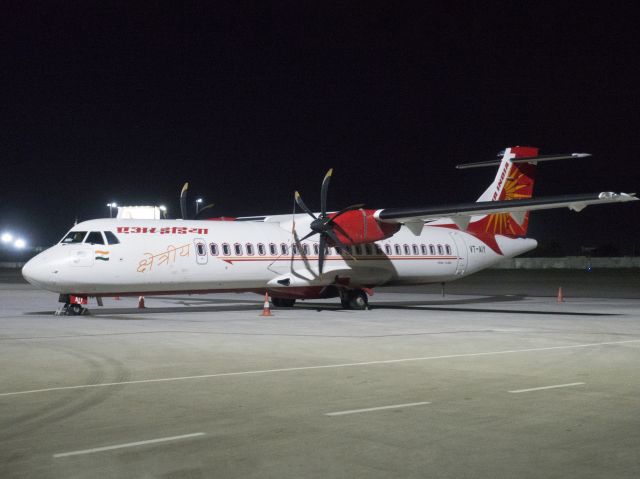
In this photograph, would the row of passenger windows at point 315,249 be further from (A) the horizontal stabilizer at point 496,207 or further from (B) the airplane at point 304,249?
(A) the horizontal stabilizer at point 496,207

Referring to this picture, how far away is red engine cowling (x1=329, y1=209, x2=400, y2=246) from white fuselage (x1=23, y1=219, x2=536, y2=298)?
1116 mm

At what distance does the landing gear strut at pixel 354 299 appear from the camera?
89.9 ft

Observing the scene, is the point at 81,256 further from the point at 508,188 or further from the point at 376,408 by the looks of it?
the point at 508,188

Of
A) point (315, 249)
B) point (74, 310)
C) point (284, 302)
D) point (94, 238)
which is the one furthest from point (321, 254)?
point (74, 310)

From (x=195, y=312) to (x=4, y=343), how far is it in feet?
33.3

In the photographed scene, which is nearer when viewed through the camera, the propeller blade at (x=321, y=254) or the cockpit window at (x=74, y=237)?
the cockpit window at (x=74, y=237)

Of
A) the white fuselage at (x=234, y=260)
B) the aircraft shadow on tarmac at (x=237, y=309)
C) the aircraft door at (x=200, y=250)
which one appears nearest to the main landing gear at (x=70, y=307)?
the aircraft shadow on tarmac at (x=237, y=309)

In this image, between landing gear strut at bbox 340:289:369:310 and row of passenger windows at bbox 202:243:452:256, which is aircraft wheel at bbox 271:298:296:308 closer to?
landing gear strut at bbox 340:289:369:310

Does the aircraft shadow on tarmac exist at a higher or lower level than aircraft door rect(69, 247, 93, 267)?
lower

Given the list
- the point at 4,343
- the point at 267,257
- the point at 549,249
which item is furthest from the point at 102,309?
the point at 549,249

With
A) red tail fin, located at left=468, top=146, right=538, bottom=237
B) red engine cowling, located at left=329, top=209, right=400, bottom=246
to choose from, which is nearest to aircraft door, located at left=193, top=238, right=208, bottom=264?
red engine cowling, located at left=329, top=209, right=400, bottom=246

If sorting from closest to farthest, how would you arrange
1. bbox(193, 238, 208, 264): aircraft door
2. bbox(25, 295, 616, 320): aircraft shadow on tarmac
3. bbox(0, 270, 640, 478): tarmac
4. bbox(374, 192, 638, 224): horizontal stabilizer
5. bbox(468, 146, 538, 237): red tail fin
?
bbox(0, 270, 640, 478): tarmac
bbox(374, 192, 638, 224): horizontal stabilizer
bbox(193, 238, 208, 264): aircraft door
bbox(25, 295, 616, 320): aircraft shadow on tarmac
bbox(468, 146, 538, 237): red tail fin

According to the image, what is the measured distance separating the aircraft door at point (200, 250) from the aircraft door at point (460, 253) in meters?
10.6

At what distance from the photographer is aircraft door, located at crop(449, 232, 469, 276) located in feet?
99.3
